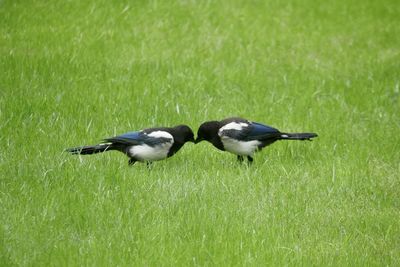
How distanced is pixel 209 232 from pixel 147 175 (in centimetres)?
127

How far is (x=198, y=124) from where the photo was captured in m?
8.29

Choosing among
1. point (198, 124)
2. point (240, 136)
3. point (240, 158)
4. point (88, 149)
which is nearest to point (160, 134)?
point (88, 149)

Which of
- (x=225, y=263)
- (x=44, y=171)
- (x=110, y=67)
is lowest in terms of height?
(x=225, y=263)

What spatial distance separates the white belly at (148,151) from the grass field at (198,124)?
0.17 metres

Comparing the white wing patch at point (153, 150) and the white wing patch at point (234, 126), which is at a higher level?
the white wing patch at point (234, 126)

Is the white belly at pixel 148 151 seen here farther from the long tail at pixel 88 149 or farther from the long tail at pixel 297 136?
the long tail at pixel 297 136

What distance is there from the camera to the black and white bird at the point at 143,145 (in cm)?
697

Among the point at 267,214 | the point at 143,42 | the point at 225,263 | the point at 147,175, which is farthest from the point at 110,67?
the point at 225,263

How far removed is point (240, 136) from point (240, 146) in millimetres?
96

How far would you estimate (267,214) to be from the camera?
6051 mm

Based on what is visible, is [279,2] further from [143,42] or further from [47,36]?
[47,36]

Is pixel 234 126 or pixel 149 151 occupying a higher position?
pixel 234 126

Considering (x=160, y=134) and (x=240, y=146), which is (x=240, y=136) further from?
(x=160, y=134)

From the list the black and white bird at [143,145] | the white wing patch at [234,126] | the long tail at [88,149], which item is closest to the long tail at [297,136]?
the white wing patch at [234,126]
